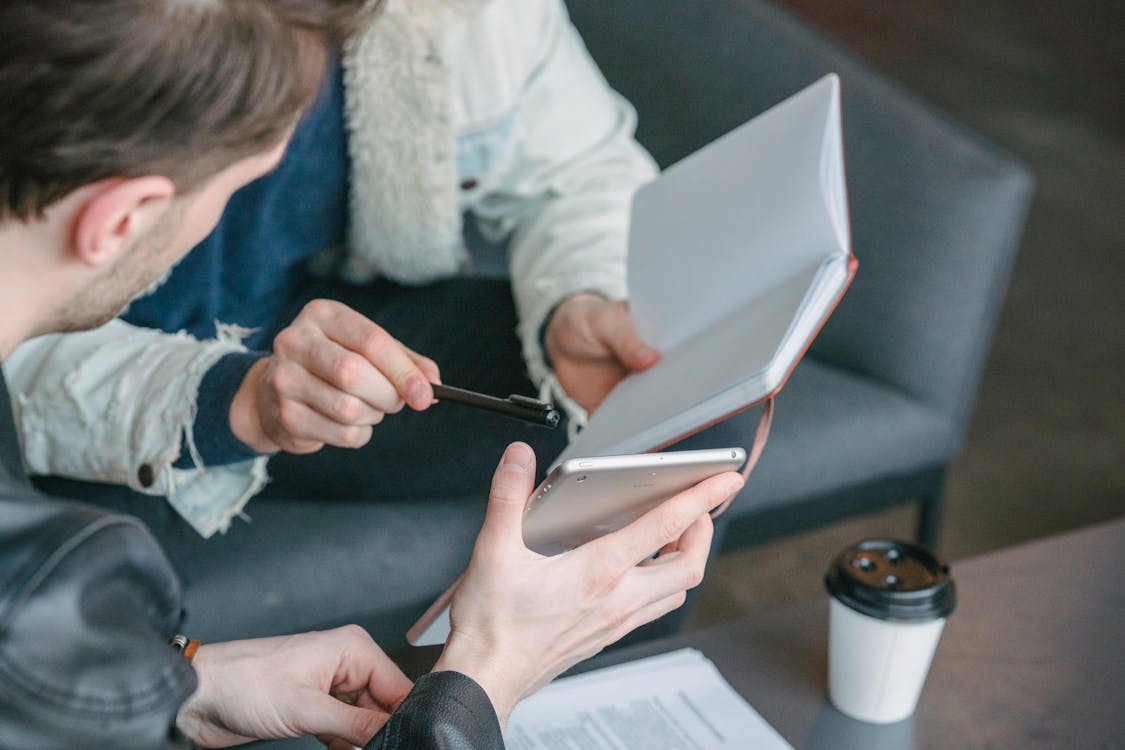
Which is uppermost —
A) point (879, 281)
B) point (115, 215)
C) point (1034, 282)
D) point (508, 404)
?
point (115, 215)

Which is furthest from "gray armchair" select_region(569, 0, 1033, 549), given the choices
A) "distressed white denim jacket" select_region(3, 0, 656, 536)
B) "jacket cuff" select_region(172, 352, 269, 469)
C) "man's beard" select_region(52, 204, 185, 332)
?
"man's beard" select_region(52, 204, 185, 332)

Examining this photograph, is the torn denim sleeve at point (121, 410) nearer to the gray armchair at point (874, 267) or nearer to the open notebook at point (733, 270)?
the open notebook at point (733, 270)

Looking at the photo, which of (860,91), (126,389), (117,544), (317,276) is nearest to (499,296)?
(317,276)

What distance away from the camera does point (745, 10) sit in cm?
145

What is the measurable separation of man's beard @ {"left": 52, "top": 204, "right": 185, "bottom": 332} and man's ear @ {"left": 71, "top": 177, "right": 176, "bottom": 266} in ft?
0.05

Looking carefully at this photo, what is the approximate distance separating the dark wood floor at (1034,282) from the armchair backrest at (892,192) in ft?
1.26

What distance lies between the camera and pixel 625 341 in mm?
989

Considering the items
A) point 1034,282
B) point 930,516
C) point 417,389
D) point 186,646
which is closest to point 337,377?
point 417,389

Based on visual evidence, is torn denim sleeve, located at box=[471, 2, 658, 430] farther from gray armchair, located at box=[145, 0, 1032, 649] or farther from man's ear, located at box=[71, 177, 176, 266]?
man's ear, located at box=[71, 177, 176, 266]

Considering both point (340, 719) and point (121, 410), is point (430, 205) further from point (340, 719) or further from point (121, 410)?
point (340, 719)

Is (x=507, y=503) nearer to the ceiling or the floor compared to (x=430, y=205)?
nearer to the ceiling

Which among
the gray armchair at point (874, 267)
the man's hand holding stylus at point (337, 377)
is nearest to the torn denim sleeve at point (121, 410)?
the man's hand holding stylus at point (337, 377)

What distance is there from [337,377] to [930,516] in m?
0.93

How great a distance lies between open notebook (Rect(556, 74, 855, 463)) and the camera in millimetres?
776
